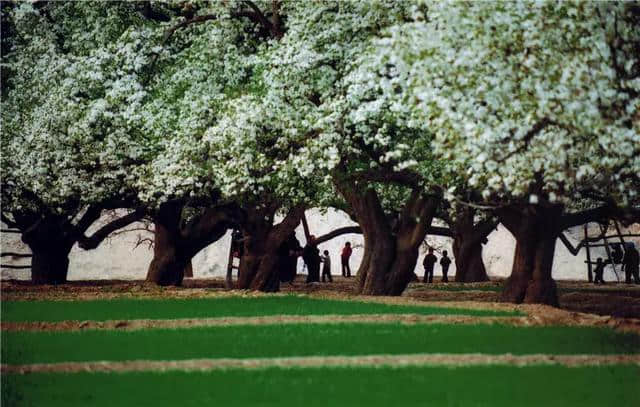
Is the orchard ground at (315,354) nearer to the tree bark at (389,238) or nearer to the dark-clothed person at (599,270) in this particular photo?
the tree bark at (389,238)

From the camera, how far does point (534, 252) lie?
3167cm

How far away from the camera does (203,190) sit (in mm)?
33938

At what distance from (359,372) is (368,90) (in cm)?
1089

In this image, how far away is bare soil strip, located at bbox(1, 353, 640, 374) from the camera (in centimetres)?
1670

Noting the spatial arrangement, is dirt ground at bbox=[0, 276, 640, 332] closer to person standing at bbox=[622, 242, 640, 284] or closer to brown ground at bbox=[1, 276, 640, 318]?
brown ground at bbox=[1, 276, 640, 318]

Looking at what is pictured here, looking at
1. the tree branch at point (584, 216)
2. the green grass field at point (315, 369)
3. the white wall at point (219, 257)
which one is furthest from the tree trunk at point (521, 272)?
the white wall at point (219, 257)

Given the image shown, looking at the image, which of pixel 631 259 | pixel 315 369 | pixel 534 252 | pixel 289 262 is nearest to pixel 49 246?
pixel 289 262

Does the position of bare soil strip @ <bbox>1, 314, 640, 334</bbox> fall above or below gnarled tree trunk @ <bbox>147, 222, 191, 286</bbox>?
below

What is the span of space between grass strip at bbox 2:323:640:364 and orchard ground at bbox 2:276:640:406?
0.03m

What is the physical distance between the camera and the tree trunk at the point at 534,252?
31281mm

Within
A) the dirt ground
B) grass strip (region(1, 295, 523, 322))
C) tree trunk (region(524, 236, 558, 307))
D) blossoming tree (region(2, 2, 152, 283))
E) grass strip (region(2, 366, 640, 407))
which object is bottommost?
grass strip (region(2, 366, 640, 407))

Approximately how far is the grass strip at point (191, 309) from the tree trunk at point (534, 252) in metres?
3.37

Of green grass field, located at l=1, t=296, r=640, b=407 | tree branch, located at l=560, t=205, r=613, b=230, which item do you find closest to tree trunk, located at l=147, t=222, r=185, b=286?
green grass field, located at l=1, t=296, r=640, b=407

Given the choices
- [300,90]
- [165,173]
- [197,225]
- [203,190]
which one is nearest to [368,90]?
[300,90]
